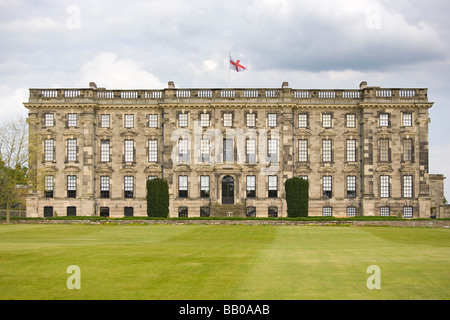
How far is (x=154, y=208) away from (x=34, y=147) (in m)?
14.5

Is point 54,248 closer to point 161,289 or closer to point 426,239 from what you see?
point 161,289

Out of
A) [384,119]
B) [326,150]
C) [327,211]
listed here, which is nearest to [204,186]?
[327,211]

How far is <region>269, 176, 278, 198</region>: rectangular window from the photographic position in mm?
63188

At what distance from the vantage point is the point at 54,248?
25.3m

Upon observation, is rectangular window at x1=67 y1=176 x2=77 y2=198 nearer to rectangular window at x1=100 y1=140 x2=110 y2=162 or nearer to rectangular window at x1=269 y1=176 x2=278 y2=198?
rectangular window at x1=100 y1=140 x2=110 y2=162

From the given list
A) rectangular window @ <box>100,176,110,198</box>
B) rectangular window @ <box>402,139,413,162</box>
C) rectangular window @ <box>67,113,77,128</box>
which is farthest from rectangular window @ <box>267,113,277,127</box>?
rectangular window @ <box>67,113,77,128</box>

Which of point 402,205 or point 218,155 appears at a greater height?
point 218,155

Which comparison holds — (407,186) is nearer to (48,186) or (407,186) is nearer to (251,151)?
(251,151)

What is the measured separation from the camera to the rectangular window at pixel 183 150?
63719mm

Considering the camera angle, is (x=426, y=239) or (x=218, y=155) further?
(x=218, y=155)

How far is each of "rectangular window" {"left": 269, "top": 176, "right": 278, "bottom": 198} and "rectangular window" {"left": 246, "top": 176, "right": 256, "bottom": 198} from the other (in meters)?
1.82

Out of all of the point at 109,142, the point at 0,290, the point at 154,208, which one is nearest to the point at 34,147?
the point at 109,142

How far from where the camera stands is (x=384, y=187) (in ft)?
208

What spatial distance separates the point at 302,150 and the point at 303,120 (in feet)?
11.4
